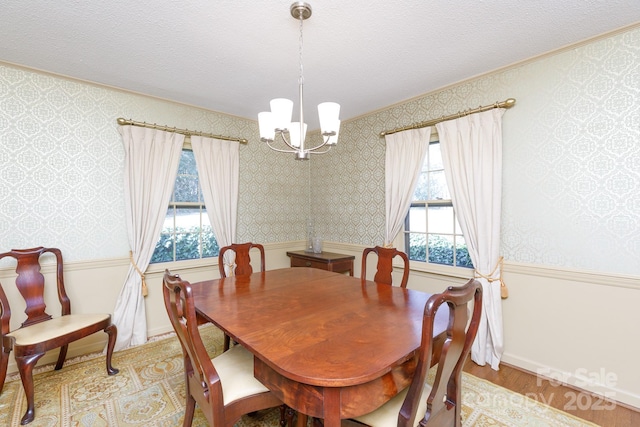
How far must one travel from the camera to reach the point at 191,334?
1.22 meters

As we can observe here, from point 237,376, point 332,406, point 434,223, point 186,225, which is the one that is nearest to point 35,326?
point 186,225

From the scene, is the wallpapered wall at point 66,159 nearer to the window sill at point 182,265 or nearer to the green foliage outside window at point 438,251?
the window sill at point 182,265

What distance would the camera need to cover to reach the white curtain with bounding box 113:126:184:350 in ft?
9.30

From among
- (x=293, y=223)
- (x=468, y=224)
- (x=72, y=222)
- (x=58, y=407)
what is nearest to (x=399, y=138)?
(x=468, y=224)

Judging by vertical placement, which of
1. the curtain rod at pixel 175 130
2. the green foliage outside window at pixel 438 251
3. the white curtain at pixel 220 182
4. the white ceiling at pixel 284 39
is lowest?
the green foliage outside window at pixel 438 251

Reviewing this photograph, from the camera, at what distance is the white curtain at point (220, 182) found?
3.31m

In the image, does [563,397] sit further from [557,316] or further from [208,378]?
[208,378]

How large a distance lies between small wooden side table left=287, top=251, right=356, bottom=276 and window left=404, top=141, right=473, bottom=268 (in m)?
0.76

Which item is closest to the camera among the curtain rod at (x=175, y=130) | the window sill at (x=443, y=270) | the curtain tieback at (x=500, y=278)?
the curtain tieback at (x=500, y=278)

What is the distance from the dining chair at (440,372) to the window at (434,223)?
1.72 meters

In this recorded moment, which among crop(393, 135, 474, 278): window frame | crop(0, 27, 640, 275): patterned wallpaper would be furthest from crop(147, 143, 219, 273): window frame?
crop(393, 135, 474, 278): window frame

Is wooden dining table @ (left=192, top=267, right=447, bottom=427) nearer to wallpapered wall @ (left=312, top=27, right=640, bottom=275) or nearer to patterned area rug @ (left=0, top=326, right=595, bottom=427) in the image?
patterned area rug @ (left=0, top=326, right=595, bottom=427)

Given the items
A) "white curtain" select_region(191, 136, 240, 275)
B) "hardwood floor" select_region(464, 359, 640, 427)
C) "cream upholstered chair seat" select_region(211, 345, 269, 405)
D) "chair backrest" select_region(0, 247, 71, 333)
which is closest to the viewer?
"cream upholstered chair seat" select_region(211, 345, 269, 405)

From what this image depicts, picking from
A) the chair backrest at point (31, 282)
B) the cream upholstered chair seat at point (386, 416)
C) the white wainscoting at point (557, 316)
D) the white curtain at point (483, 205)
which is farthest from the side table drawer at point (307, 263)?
the chair backrest at point (31, 282)
